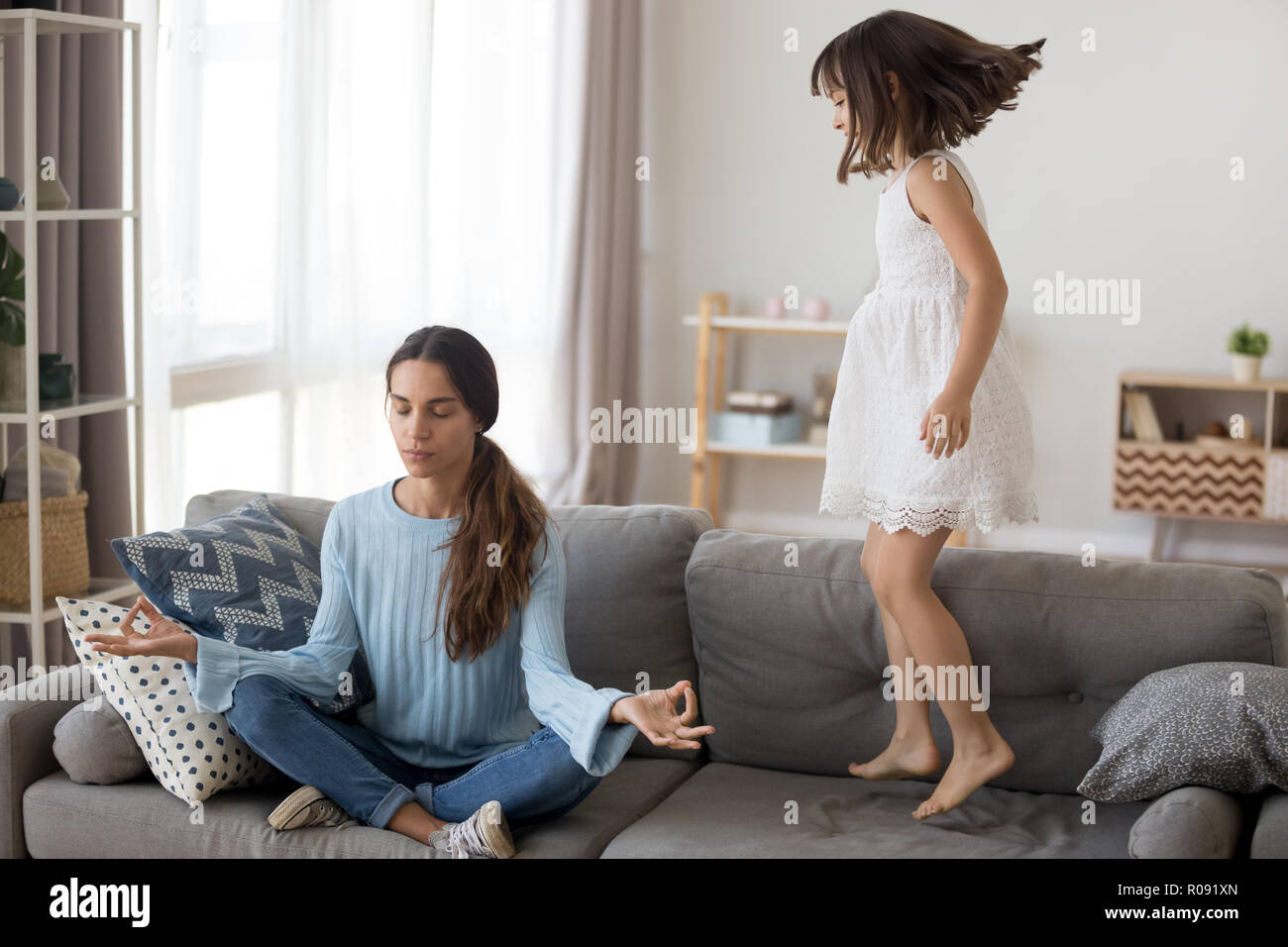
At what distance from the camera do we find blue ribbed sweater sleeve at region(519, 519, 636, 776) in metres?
1.66

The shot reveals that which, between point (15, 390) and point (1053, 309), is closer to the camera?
point (15, 390)

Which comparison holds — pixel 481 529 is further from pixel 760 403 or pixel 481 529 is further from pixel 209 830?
pixel 760 403

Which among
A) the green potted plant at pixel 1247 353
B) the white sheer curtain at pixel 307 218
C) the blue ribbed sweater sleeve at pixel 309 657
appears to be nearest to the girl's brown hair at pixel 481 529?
the blue ribbed sweater sleeve at pixel 309 657

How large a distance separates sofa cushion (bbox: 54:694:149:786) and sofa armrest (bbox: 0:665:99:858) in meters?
0.04

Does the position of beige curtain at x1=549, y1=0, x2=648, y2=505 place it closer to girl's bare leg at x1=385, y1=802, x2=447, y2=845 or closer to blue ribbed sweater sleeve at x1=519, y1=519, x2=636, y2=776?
blue ribbed sweater sleeve at x1=519, y1=519, x2=636, y2=776

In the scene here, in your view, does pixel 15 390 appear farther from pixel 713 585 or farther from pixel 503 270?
pixel 503 270

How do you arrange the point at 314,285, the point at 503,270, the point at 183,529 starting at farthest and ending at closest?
the point at 503,270 → the point at 314,285 → the point at 183,529

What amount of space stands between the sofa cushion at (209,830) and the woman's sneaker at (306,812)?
0.01 m

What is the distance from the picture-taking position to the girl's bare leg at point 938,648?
1.82m

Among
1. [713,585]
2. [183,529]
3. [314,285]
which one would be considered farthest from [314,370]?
[713,585]

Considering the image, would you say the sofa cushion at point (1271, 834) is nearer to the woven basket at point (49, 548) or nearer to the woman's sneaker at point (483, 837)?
the woman's sneaker at point (483, 837)
